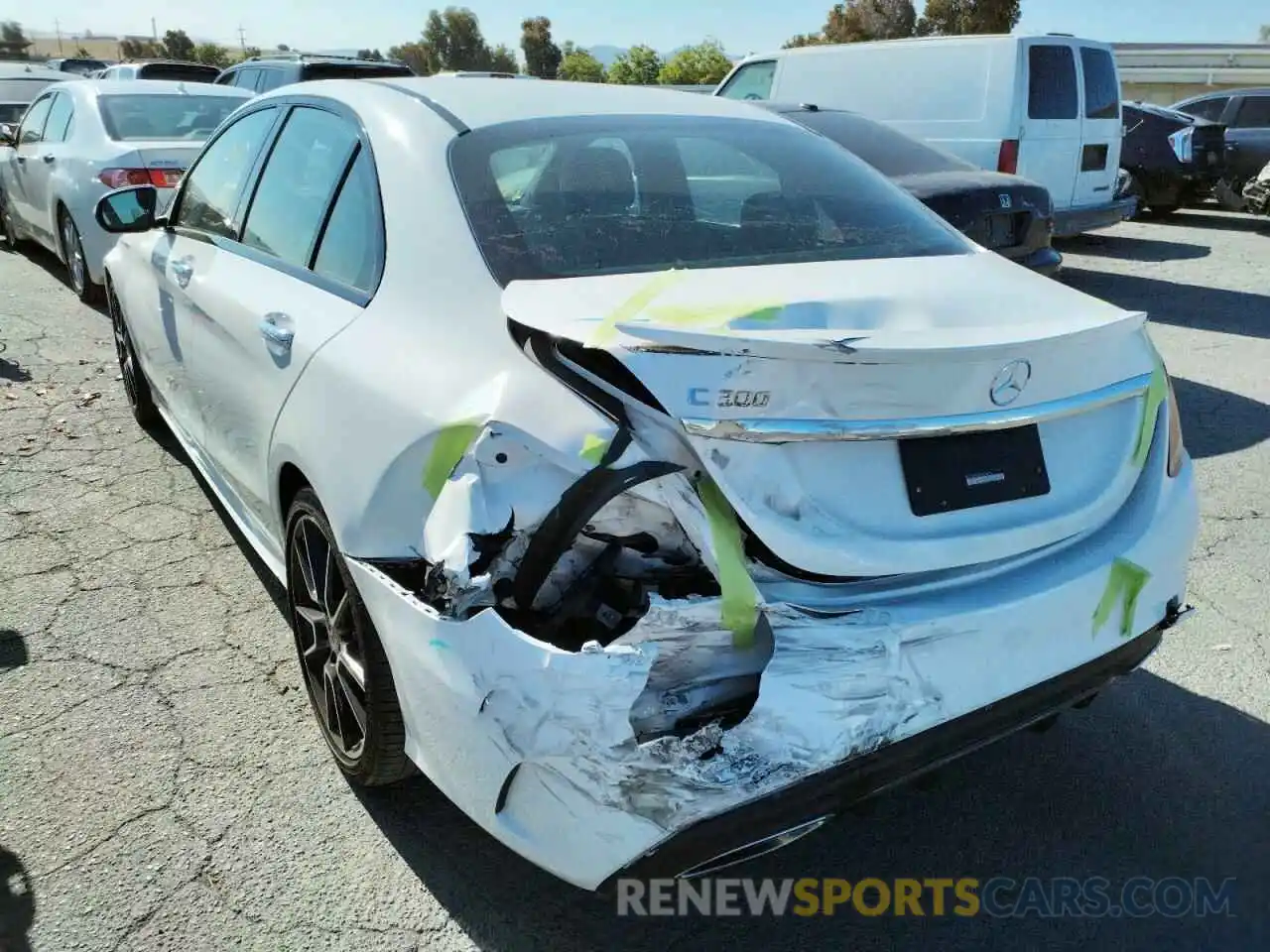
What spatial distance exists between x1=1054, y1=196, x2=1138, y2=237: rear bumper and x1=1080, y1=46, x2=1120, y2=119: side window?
2.71 ft

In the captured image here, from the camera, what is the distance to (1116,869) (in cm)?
237

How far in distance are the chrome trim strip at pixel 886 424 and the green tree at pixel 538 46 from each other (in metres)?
64.0

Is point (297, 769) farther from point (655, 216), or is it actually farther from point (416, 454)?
point (655, 216)

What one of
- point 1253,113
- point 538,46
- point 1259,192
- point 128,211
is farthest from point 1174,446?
point 538,46

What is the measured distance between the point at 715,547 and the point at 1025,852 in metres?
1.31

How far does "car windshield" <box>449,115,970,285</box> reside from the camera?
2.34m

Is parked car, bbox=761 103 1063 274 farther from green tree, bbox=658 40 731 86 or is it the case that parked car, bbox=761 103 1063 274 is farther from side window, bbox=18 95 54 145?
green tree, bbox=658 40 731 86

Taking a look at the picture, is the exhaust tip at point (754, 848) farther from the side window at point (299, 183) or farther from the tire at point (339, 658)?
the side window at point (299, 183)

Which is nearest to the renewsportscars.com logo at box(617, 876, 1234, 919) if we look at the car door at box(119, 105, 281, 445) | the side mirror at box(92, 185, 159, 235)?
the car door at box(119, 105, 281, 445)

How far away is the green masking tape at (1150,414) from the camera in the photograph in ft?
7.36

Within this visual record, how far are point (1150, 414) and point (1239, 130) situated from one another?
14.6m

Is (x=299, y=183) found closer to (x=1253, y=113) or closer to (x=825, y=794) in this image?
(x=825, y=794)

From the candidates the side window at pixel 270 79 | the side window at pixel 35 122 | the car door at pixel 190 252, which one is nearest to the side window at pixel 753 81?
A: the side window at pixel 270 79

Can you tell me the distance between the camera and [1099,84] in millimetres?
9539
